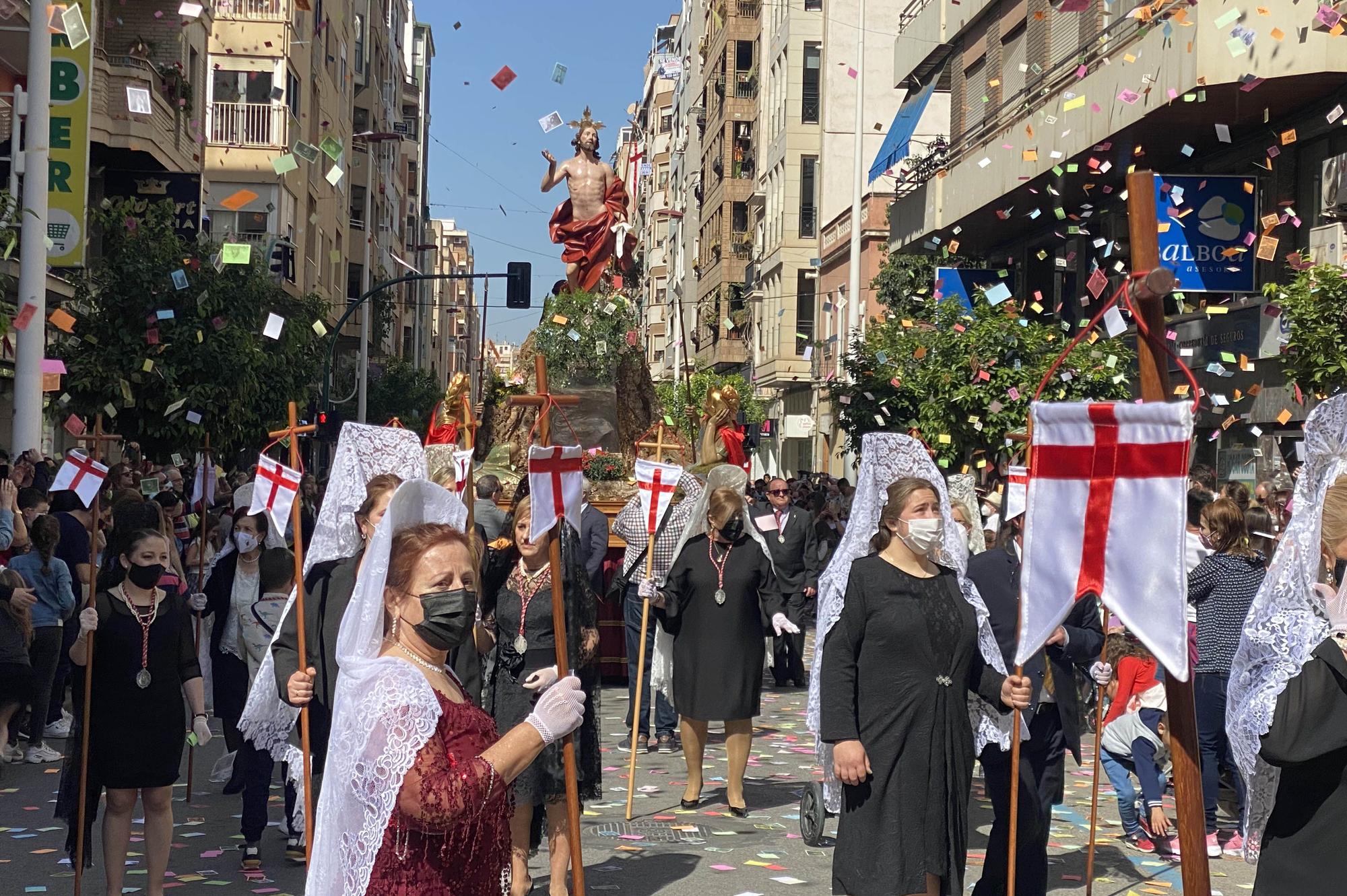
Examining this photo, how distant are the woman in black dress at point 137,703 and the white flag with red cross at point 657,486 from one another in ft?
16.5

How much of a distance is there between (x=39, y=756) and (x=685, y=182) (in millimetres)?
79853

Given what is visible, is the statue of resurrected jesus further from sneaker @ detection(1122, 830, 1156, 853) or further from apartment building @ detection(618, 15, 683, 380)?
apartment building @ detection(618, 15, 683, 380)

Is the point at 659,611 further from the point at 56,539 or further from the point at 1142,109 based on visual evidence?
the point at 1142,109

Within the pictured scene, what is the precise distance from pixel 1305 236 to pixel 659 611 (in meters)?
13.0

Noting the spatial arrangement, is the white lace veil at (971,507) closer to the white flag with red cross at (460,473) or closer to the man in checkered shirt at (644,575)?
the man in checkered shirt at (644,575)

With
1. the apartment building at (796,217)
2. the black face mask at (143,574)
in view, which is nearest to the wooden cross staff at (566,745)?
the black face mask at (143,574)

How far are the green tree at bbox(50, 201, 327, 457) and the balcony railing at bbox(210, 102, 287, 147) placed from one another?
62.7 ft

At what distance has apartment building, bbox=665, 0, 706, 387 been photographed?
82750 millimetres

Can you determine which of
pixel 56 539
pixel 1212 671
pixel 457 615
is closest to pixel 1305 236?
pixel 1212 671

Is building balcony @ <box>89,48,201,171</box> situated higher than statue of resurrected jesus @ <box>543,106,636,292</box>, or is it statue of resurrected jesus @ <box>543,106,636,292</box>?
building balcony @ <box>89,48,201,171</box>

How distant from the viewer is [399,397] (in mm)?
62625

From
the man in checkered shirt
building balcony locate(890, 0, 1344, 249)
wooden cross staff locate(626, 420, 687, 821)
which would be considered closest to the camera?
wooden cross staff locate(626, 420, 687, 821)

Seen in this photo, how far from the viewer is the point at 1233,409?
2222 centimetres

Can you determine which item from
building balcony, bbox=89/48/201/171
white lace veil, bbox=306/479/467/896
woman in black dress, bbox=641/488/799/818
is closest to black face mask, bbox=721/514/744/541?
woman in black dress, bbox=641/488/799/818
